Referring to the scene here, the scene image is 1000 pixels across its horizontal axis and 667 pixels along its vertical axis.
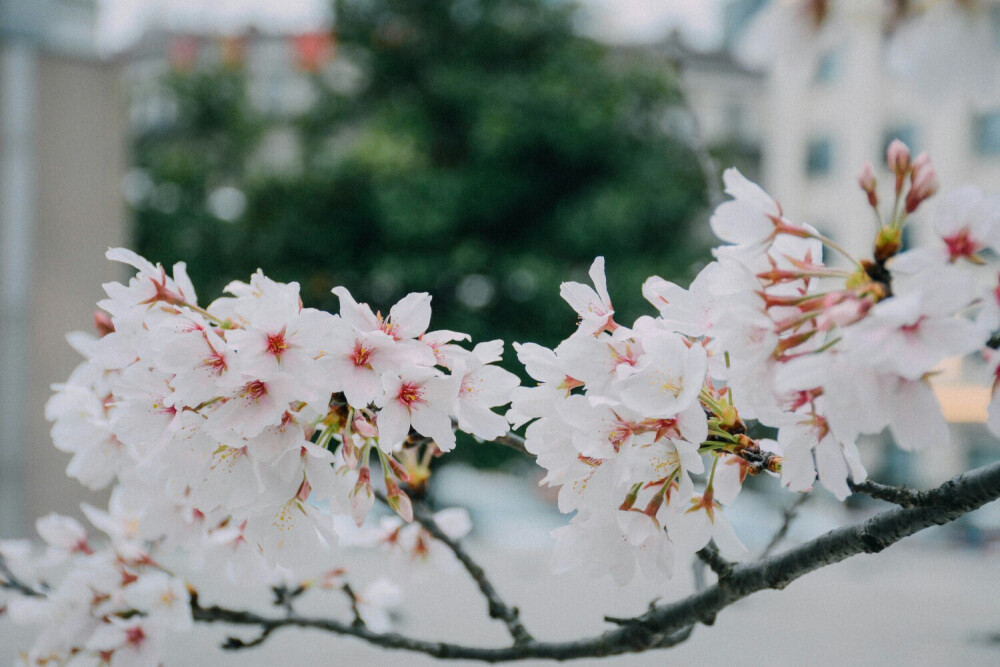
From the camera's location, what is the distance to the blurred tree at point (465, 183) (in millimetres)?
6418

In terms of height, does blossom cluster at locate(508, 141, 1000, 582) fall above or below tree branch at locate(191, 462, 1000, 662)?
above

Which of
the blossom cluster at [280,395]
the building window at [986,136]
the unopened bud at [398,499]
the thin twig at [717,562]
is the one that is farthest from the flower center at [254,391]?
the building window at [986,136]

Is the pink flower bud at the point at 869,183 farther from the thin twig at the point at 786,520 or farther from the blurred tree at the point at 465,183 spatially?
the blurred tree at the point at 465,183

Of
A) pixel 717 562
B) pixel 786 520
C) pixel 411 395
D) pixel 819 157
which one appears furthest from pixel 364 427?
pixel 819 157

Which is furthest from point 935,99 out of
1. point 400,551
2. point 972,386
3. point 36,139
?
point 972,386

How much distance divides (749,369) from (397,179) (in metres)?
6.18

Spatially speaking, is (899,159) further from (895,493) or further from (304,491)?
(304,491)

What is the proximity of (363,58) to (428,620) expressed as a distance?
649cm

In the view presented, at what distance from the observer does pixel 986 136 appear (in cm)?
982

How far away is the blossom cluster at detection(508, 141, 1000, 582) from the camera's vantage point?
423 millimetres

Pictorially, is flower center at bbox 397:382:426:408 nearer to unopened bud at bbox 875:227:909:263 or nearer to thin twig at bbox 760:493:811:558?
unopened bud at bbox 875:227:909:263

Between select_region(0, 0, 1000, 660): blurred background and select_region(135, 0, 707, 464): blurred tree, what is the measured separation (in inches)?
0.7

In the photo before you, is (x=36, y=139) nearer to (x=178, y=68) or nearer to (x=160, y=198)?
(x=160, y=198)

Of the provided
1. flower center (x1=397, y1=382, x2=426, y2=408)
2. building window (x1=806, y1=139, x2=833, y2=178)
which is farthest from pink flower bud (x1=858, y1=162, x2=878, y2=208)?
building window (x1=806, y1=139, x2=833, y2=178)
